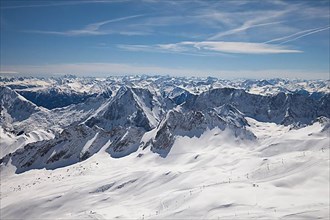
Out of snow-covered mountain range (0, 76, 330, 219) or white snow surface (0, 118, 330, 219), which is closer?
white snow surface (0, 118, 330, 219)

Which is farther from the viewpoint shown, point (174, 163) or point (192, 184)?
point (174, 163)

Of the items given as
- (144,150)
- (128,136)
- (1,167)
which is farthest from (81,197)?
(1,167)

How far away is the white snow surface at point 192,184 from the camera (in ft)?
196

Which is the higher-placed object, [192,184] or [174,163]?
[192,184]

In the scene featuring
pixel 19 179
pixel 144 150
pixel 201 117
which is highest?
pixel 201 117

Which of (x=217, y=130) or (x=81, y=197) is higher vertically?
(x=217, y=130)

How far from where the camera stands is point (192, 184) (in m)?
93.9

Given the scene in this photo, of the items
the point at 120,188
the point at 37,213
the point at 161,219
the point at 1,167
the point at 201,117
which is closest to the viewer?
the point at 161,219

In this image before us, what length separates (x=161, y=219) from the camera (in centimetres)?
6216

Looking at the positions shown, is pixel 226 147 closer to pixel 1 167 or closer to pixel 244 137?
pixel 244 137

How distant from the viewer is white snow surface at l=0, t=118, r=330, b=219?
59.7 metres

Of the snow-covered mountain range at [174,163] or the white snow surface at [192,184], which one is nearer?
the white snow surface at [192,184]

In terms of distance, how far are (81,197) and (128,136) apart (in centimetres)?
7419

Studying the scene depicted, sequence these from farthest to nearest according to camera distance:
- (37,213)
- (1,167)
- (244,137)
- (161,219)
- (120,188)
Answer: (1,167) < (244,137) < (120,188) < (37,213) < (161,219)
